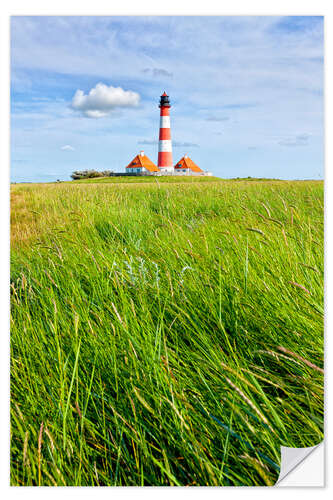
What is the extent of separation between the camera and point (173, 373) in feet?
3.51

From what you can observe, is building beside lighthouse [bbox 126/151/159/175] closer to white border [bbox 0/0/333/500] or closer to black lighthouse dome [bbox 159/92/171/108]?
black lighthouse dome [bbox 159/92/171/108]

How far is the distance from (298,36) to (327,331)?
1477 mm

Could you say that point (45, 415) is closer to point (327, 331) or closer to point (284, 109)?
point (327, 331)

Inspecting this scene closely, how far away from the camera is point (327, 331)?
1355 millimetres

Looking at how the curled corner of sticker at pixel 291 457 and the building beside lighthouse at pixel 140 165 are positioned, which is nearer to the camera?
the curled corner of sticker at pixel 291 457

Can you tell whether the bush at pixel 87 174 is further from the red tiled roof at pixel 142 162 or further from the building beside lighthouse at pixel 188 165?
the building beside lighthouse at pixel 188 165

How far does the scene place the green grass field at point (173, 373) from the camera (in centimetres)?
94

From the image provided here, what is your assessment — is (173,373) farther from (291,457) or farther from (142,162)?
(142,162)

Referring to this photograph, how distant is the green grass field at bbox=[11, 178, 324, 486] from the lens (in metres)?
0.94

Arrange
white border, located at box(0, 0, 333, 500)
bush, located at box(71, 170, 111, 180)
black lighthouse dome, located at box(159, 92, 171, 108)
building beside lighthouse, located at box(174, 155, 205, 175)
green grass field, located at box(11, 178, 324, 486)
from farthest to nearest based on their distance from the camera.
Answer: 1. building beside lighthouse, located at box(174, 155, 205, 175)
2. bush, located at box(71, 170, 111, 180)
3. black lighthouse dome, located at box(159, 92, 171, 108)
4. white border, located at box(0, 0, 333, 500)
5. green grass field, located at box(11, 178, 324, 486)

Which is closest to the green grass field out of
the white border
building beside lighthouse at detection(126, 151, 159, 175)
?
the white border
